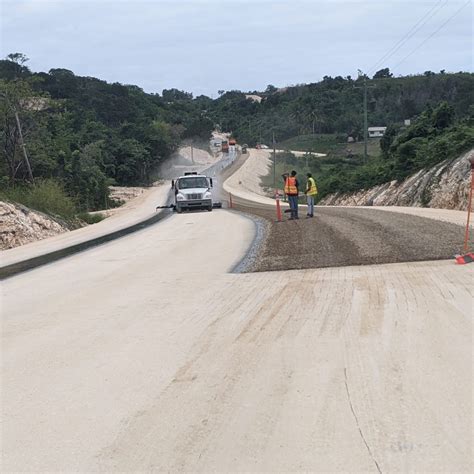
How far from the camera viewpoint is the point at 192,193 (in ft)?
107

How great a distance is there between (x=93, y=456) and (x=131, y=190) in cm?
7680

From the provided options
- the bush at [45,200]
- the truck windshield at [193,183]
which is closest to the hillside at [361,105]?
the truck windshield at [193,183]

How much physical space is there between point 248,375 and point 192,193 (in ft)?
90.0

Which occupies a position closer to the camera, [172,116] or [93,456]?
[93,456]

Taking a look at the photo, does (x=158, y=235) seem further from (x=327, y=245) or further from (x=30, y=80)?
(x=30, y=80)

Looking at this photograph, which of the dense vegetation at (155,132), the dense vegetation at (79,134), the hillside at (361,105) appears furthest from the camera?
the hillside at (361,105)

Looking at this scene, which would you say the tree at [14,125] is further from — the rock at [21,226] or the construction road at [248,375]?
the construction road at [248,375]

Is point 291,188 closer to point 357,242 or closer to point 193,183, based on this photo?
point 357,242

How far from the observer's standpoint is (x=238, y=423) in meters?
4.56

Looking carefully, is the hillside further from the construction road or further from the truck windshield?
the construction road

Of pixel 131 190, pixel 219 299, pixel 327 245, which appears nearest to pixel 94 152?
pixel 131 190

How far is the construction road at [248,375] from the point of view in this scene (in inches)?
163

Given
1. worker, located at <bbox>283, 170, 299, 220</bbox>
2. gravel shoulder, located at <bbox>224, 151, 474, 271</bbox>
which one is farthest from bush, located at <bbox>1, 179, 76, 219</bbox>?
gravel shoulder, located at <bbox>224, 151, 474, 271</bbox>

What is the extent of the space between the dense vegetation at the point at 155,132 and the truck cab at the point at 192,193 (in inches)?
236
